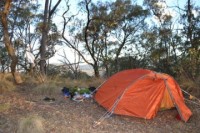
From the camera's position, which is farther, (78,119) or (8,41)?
(8,41)

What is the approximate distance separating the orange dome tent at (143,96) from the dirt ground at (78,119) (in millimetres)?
182

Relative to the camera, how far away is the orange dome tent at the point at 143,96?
8.97 m

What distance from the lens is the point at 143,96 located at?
9188 mm

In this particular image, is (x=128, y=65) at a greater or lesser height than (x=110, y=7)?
lesser

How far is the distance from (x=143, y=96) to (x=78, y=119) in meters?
2.00

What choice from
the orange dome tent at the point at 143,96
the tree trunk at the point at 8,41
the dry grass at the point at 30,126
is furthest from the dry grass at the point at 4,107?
the tree trunk at the point at 8,41

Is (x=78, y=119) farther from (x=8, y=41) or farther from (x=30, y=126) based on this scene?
(x=8, y=41)

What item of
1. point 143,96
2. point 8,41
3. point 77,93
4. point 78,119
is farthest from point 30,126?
point 8,41

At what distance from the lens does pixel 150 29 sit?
22.1m

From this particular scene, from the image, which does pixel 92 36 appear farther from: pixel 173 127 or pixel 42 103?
pixel 173 127

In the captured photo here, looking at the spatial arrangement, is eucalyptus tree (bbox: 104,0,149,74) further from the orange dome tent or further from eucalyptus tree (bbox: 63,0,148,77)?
the orange dome tent

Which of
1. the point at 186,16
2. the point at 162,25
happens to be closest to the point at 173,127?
the point at 186,16

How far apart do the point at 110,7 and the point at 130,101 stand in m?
12.3

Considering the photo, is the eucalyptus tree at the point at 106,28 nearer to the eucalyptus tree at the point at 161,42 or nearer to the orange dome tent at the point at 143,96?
the eucalyptus tree at the point at 161,42
